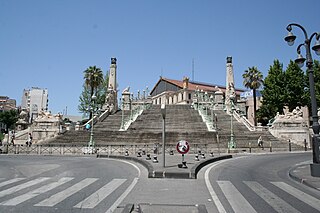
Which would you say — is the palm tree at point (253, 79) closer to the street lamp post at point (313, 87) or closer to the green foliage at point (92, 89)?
the green foliage at point (92, 89)

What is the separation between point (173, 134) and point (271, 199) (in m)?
21.4

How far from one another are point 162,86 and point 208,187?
87979 mm

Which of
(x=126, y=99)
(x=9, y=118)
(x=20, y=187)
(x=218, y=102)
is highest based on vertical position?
(x=126, y=99)

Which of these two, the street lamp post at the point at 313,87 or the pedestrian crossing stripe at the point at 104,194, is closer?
the pedestrian crossing stripe at the point at 104,194

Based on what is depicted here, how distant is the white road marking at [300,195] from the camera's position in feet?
19.6

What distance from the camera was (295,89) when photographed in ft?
150

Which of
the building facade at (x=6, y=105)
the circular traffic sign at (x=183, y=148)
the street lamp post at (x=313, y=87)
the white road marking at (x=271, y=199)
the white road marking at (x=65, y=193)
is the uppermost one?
the building facade at (x=6, y=105)

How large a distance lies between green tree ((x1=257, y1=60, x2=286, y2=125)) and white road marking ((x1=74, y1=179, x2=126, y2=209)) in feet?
144

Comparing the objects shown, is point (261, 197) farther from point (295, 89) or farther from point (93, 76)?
point (93, 76)

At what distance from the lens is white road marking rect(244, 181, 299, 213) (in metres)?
5.41

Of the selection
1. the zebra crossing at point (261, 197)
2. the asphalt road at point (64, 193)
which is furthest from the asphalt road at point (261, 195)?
the asphalt road at point (64, 193)

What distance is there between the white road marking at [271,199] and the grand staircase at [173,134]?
16.3 m

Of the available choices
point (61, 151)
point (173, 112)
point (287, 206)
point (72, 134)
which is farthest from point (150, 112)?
point (287, 206)

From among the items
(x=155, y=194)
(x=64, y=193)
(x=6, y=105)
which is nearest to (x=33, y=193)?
(x=64, y=193)
